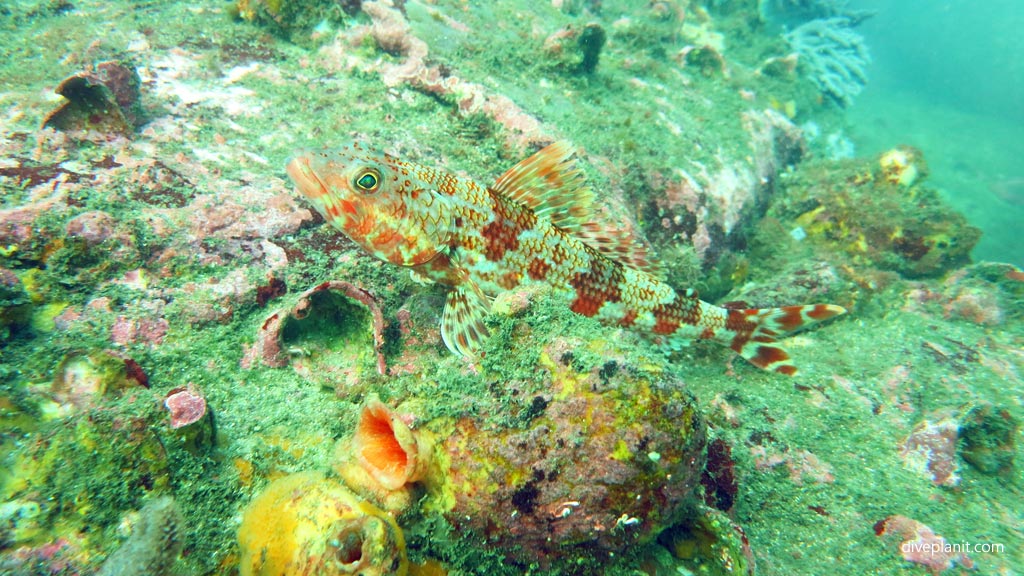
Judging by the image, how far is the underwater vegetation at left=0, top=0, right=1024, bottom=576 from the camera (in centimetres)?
207

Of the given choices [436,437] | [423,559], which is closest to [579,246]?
[436,437]

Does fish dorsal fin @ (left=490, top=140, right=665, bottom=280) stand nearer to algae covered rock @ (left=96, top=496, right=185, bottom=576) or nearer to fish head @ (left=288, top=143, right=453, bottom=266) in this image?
fish head @ (left=288, top=143, right=453, bottom=266)

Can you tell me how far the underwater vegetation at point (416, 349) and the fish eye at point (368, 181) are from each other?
0.49 metres

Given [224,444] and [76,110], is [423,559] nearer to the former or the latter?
[224,444]

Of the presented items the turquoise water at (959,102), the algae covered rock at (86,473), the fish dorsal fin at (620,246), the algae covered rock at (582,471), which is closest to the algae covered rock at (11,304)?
the algae covered rock at (86,473)

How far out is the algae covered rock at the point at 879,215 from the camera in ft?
21.4

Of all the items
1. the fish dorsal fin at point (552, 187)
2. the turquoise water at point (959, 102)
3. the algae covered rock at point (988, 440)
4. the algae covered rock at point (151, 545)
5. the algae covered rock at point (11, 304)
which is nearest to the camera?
the algae covered rock at point (151, 545)

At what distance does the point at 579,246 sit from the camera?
11.3 feet

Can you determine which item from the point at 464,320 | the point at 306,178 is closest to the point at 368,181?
the point at 306,178

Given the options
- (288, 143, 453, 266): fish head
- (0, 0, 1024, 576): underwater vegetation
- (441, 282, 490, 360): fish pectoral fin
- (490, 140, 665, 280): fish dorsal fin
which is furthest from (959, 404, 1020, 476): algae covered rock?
(288, 143, 453, 266): fish head

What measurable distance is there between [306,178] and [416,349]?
149cm

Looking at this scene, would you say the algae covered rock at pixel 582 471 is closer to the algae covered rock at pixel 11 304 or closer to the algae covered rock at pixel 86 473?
the algae covered rock at pixel 86 473

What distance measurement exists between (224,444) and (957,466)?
226 inches

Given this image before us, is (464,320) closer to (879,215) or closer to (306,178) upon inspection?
(306,178)
